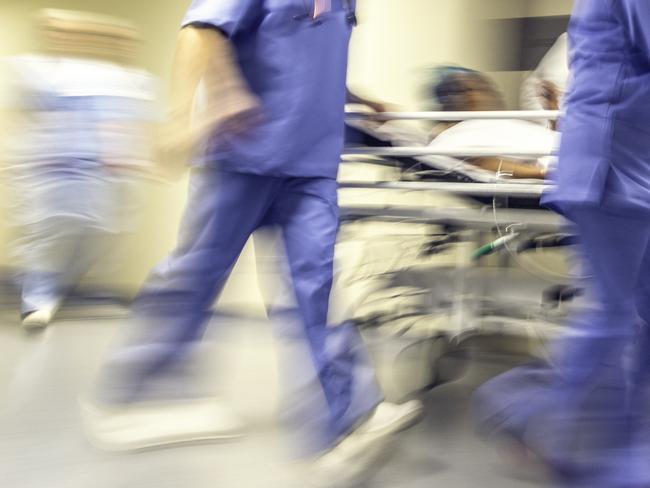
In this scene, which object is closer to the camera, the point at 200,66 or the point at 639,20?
the point at 639,20

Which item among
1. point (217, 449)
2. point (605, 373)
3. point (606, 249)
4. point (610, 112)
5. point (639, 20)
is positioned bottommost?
point (217, 449)

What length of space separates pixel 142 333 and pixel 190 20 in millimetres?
639

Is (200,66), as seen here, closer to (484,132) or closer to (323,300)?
(323,300)

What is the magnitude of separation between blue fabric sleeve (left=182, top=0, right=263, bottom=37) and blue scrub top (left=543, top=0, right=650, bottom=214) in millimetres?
581

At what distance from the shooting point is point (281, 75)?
133 centimetres

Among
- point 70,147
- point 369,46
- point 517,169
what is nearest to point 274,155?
point 517,169

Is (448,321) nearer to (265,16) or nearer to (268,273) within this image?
(268,273)

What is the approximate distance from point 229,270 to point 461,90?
3.25 ft

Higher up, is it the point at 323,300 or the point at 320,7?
the point at 320,7

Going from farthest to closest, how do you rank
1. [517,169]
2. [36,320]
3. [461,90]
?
[36,320] → [461,90] → [517,169]

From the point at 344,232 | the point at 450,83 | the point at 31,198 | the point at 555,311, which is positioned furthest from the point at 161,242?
the point at 555,311

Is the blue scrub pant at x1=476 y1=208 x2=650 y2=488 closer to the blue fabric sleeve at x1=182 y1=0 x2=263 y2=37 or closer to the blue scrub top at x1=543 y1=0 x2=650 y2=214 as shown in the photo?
the blue scrub top at x1=543 y1=0 x2=650 y2=214

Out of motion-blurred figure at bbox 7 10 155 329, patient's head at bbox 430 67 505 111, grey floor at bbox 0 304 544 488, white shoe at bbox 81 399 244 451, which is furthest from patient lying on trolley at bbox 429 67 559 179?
motion-blurred figure at bbox 7 10 155 329

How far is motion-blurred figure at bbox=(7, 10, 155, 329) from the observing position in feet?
8.98
